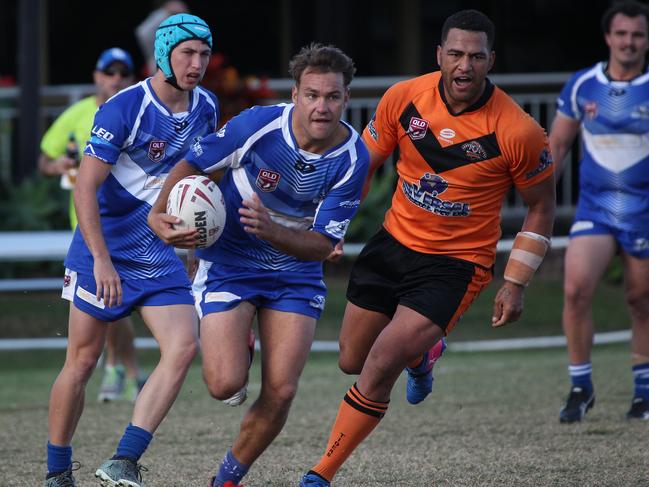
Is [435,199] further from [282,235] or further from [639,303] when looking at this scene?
[639,303]

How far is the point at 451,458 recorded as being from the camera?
6.84m

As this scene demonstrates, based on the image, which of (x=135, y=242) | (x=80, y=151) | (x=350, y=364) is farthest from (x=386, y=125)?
(x=80, y=151)

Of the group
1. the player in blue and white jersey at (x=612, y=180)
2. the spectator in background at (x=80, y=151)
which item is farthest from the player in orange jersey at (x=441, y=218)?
the spectator in background at (x=80, y=151)

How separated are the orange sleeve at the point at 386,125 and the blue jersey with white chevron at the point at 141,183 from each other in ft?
2.92

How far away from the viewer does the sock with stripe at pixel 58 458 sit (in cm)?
597

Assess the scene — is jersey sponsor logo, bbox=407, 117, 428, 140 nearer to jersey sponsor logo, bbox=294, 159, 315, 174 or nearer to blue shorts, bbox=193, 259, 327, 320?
jersey sponsor logo, bbox=294, 159, 315, 174

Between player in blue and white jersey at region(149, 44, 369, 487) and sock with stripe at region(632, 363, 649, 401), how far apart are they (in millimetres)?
2880

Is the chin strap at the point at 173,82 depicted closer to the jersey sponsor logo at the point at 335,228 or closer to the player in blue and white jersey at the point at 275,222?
the player in blue and white jersey at the point at 275,222

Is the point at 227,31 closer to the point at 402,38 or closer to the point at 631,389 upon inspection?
the point at 402,38

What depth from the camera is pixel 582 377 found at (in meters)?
8.04

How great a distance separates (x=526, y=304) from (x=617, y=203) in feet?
19.0

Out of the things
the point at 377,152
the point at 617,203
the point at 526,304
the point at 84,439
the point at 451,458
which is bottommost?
the point at 526,304

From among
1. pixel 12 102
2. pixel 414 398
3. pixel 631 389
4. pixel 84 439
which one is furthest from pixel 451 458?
pixel 12 102

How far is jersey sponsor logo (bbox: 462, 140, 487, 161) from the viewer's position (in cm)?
620
